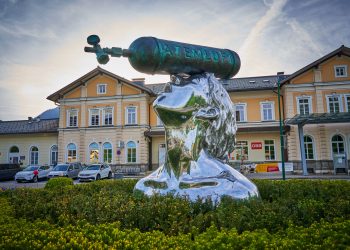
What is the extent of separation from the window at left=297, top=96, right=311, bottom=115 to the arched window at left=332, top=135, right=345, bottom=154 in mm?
3371

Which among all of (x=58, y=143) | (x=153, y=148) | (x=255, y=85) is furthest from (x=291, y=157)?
(x=58, y=143)

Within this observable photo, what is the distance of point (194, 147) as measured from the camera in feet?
19.9

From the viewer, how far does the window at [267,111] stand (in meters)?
29.9

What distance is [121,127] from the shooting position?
30.6 metres

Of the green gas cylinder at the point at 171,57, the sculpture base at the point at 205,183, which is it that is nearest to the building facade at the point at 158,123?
the green gas cylinder at the point at 171,57

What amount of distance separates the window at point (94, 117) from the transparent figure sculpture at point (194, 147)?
2610 cm

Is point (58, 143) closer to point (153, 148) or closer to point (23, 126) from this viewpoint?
point (23, 126)

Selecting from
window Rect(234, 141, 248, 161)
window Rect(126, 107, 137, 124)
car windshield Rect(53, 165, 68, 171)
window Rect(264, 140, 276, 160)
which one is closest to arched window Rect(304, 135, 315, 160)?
window Rect(264, 140, 276, 160)

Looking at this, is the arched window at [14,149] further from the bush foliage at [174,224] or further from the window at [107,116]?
the bush foliage at [174,224]

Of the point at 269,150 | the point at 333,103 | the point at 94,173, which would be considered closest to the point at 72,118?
the point at 94,173

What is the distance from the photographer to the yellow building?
2678 cm

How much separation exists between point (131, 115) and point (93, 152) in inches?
215

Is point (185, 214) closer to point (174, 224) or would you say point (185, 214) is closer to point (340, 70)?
point (174, 224)

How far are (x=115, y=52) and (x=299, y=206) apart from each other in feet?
13.2
